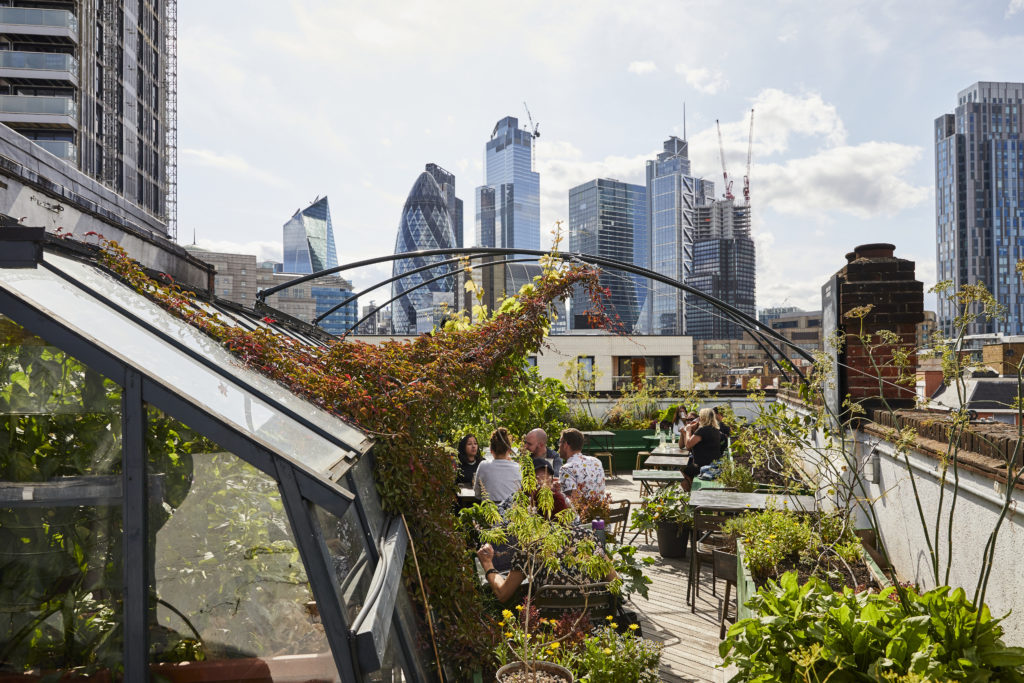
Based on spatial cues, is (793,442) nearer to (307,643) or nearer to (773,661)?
(773,661)

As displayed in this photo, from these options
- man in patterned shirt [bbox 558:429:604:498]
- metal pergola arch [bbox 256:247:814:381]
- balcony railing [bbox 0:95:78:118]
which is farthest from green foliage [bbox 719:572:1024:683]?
balcony railing [bbox 0:95:78:118]

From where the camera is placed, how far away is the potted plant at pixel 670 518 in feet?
23.9

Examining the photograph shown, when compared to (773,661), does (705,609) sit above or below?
below

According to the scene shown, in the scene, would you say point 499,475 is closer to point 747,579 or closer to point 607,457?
point 747,579

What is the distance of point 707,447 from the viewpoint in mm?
9531

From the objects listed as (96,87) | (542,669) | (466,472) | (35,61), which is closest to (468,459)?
(466,472)

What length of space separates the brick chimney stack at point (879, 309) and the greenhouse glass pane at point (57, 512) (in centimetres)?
551

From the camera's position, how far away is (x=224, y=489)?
228 cm

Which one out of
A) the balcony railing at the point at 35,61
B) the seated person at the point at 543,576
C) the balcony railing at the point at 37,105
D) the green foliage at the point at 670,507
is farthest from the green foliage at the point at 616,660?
the balcony railing at the point at 35,61

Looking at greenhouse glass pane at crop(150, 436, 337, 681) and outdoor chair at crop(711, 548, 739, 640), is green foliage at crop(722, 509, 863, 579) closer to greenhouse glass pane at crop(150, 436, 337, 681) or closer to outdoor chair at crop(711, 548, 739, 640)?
outdoor chair at crop(711, 548, 739, 640)

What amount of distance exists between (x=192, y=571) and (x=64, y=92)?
52.5 meters

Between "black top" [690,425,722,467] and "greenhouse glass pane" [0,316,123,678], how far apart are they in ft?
27.8

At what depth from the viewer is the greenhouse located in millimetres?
2129

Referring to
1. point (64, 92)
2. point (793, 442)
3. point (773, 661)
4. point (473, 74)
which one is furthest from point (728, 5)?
point (64, 92)
